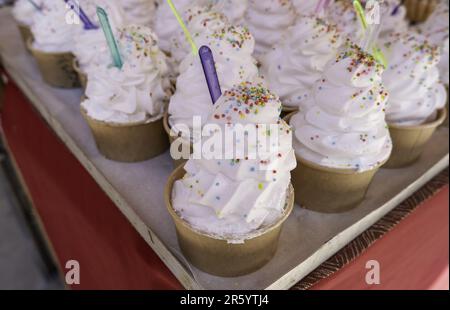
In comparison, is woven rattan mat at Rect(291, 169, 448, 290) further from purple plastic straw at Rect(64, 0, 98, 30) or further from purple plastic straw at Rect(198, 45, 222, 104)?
purple plastic straw at Rect(64, 0, 98, 30)

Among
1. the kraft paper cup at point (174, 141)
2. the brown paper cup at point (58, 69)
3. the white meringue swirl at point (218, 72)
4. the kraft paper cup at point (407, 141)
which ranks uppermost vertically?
the white meringue swirl at point (218, 72)

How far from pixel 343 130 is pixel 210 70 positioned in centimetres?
51

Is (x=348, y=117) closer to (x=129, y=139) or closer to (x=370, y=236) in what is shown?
(x=370, y=236)

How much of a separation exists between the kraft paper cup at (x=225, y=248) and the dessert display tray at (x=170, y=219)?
0.04 metres

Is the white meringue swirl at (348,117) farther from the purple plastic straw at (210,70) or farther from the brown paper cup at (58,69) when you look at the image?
the brown paper cup at (58,69)

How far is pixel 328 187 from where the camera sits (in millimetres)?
1400

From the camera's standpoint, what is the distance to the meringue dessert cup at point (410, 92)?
1.60m

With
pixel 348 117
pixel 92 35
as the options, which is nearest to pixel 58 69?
pixel 92 35

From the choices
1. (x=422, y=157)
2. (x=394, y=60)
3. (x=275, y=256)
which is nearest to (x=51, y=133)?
(x=275, y=256)

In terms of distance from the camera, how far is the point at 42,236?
2498 millimetres

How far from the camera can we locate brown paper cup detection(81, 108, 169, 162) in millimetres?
1574

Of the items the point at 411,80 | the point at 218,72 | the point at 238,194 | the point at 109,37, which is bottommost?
the point at 238,194

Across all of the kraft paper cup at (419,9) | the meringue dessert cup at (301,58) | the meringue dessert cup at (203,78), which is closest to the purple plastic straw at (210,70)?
the meringue dessert cup at (203,78)

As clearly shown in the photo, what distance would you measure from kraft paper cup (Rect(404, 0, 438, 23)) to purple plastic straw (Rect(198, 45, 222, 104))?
2.63m
